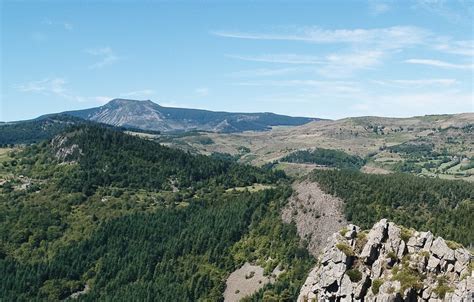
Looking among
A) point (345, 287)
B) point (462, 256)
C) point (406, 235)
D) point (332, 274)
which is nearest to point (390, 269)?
point (345, 287)

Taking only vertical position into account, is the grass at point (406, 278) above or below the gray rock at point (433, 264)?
below

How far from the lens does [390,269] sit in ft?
278

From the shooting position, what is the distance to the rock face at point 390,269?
256 ft

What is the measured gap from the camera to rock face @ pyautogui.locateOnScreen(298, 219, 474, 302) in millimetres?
78062

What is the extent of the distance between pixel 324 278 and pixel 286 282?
110 metres

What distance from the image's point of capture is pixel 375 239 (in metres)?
89.7

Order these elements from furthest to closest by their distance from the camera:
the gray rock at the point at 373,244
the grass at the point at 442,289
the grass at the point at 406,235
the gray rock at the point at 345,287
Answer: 1. the grass at the point at 406,235
2. the gray rock at the point at 373,244
3. the gray rock at the point at 345,287
4. the grass at the point at 442,289

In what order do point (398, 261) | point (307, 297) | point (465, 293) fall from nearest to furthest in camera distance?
1. point (465, 293)
2. point (398, 261)
3. point (307, 297)

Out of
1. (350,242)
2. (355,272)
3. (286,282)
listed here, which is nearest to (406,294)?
(355,272)

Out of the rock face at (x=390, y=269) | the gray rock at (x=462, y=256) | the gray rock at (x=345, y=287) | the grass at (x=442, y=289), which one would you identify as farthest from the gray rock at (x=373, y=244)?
the gray rock at (x=462, y=256)

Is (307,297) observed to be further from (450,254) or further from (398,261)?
(450,254)

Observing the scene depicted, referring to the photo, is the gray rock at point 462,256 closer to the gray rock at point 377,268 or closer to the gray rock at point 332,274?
the gray rock at point 377,268

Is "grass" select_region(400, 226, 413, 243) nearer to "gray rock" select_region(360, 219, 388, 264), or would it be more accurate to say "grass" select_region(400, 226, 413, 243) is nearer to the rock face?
the rock face

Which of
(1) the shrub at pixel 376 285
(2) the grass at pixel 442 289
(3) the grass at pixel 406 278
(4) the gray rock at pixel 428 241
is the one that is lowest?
(1) the shrub at pixel 376 285
